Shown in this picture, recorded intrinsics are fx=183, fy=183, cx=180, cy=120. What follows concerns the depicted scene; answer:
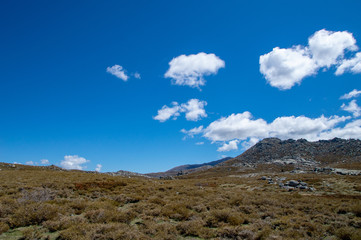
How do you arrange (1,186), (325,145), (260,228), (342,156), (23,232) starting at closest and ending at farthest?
(23,232) → (260,228) → (1,186) → (342,156) → (325,145)

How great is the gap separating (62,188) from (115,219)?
1237 centimetres

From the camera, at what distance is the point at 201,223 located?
33.1ft

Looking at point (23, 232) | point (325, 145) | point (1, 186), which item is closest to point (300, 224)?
point (23, 232)

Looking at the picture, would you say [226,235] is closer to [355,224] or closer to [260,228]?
[260,228]

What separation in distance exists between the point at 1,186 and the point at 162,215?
1751cm

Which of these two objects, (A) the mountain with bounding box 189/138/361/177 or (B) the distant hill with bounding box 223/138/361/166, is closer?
(A) the mountain with bounding box 189/138/361/177

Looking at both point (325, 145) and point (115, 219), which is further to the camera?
point (325, 145)

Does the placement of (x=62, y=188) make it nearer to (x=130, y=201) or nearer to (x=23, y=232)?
(x=130, y=201)

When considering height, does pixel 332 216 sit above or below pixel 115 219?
below

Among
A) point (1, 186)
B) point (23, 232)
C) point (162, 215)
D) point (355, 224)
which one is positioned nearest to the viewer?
point (23, 232)

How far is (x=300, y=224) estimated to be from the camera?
10.2 meters

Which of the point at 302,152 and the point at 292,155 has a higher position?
the point at 302,152

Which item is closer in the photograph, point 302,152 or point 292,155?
point 292,155

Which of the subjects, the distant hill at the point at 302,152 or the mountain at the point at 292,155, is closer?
the mountain at the point at 292,155
